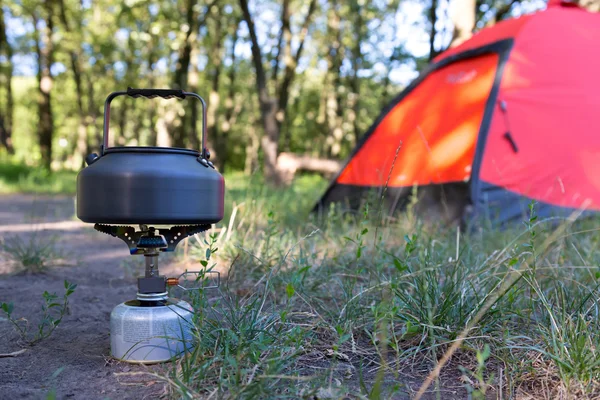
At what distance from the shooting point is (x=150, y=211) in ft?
5.33

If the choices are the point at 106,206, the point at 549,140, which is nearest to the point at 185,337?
the point at 106,206

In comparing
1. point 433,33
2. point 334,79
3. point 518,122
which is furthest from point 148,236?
point 334,79

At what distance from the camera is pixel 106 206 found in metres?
1.65

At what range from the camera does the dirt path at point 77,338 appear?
1.56 m

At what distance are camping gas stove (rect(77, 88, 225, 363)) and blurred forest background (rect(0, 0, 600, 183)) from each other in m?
1.50

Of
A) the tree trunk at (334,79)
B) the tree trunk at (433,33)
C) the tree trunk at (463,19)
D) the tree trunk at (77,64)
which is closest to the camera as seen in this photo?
the tree trunk at (463,19)

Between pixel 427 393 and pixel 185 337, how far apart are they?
0.79 metres

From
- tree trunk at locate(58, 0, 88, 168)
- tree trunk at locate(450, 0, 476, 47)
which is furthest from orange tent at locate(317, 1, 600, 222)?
tree trunk at locate(58, 0, 88, 168)

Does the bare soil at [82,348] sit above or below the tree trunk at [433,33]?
below

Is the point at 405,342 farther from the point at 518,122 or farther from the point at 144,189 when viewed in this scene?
the point at 518,122

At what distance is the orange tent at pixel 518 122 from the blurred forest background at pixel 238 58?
180 cm

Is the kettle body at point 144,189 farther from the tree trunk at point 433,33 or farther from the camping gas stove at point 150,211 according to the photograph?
the tree trunk at point 433,33

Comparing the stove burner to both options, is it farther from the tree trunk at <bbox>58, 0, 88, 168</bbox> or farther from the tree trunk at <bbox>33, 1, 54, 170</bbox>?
the tree trunk at <bbox>33, 1, 54, 170</bbox>

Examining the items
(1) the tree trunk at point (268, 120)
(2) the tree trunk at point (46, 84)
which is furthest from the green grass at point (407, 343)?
(2) the tree trunk at point (46, 84)
